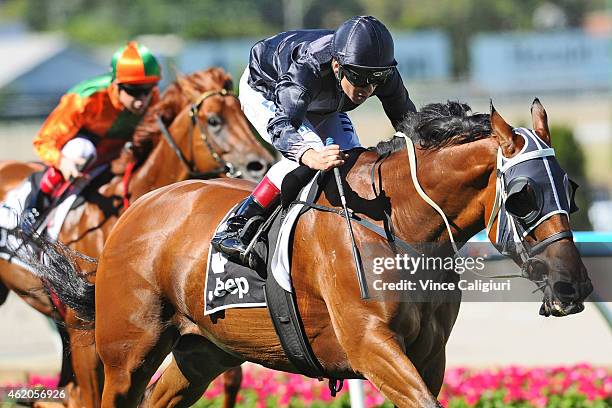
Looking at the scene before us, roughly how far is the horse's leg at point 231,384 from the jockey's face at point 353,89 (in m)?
2.11

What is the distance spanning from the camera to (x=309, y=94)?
4.12 m

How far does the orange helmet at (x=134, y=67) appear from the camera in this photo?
6.30 metres

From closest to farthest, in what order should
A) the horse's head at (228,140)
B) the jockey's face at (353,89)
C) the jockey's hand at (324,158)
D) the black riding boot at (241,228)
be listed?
the jockey's hand at (324,158), the jockey's face at (353,89), the black riding boot at (241,228), the horse's head at (228,140)

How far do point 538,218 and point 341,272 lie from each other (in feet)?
2.65

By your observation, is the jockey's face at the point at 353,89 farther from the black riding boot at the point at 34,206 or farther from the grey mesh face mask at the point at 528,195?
the black riding boot at the point at 34,206

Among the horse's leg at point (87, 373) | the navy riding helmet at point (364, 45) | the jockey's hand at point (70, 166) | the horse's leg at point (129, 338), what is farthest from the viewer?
the jockey's hand at point (70, 166)

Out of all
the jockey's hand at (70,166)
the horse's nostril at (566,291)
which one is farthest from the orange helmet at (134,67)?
the horse's nostril at (566,291)

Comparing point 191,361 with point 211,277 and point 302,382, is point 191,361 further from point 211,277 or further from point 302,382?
point 302,382

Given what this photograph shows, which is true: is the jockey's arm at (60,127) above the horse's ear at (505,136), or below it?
below

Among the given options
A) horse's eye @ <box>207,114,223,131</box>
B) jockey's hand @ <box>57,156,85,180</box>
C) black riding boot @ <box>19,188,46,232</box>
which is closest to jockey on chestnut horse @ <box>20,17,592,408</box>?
jockey's hand @ <box>57,156,85,180</box>

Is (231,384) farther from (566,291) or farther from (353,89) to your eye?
(566,291)

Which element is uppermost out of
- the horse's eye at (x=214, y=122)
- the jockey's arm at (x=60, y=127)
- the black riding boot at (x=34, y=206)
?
the jockey's arm at (x=60, y=127)

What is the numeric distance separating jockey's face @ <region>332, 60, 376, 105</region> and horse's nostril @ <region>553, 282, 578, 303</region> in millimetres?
1116
